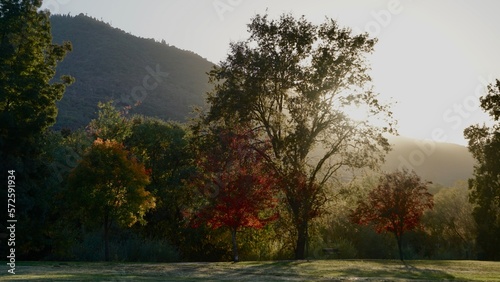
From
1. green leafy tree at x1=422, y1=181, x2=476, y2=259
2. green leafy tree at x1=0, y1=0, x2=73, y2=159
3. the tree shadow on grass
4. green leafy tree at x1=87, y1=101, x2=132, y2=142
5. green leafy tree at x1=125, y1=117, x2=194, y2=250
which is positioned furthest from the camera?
green leafy tree at x1=422, y1=181, x2=476, y2=259

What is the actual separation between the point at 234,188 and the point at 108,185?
8.51 metres

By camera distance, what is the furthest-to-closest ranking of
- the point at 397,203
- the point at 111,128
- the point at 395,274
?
the point at 111,128 < the point at 397,203 < the point at 395,274

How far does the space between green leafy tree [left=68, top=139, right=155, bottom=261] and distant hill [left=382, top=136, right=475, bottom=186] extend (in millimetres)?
122692

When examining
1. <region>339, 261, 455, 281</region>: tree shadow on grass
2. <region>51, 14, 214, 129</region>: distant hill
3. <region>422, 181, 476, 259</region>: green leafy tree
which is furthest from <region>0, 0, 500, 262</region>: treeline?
<region>51, 14, 214, 129</region>: distant hill

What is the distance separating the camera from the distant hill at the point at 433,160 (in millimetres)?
157000

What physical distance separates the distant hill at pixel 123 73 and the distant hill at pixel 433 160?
62647mm

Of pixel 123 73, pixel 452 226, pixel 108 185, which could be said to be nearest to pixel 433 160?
pixel 123 73

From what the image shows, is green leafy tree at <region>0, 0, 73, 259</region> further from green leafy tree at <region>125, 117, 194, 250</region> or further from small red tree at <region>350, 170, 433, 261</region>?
small red tree at <region>350, 170, 433, 261</region>

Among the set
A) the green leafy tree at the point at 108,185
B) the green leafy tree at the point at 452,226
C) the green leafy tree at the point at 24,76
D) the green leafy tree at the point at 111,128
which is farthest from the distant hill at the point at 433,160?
the green leafy tree at the point at 108,185

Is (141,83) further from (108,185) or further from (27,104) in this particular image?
(108,185)

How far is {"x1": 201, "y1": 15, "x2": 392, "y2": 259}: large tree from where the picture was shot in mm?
35656

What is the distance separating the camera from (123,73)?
143 metres

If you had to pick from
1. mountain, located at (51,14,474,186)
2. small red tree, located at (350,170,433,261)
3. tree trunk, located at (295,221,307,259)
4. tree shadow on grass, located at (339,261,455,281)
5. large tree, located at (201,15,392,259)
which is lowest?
tree shadow on grass, located at (339,261,455,281)

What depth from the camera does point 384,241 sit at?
49.5 meters
